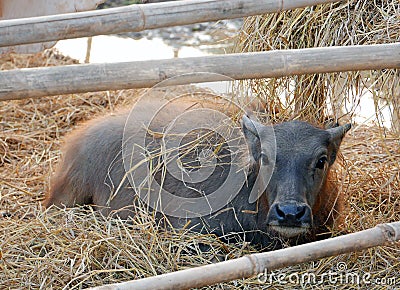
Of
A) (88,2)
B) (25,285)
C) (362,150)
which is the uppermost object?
(88,2)

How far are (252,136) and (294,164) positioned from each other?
43 cm

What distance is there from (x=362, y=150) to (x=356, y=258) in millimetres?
1892

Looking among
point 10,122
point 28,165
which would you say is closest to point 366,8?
point 28,165

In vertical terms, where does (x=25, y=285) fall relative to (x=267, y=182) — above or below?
below

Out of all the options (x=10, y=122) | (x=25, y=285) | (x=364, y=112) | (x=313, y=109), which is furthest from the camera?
(x=364, y=112)

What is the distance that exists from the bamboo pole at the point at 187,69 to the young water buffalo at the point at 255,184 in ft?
2.80

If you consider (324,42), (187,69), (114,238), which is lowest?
(114,238)

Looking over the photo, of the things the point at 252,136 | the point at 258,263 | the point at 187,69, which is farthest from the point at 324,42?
the point at 258,263

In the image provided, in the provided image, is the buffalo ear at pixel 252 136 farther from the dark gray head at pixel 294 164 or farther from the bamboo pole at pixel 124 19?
the bamboo pole at pixel 124 19

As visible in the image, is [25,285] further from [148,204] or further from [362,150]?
[362,150]

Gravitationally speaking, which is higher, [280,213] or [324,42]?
[324,42]

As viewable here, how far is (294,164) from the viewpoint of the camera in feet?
14.4

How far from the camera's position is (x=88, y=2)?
639 centimetres

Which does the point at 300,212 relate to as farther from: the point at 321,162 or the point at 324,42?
the point at 324,42
